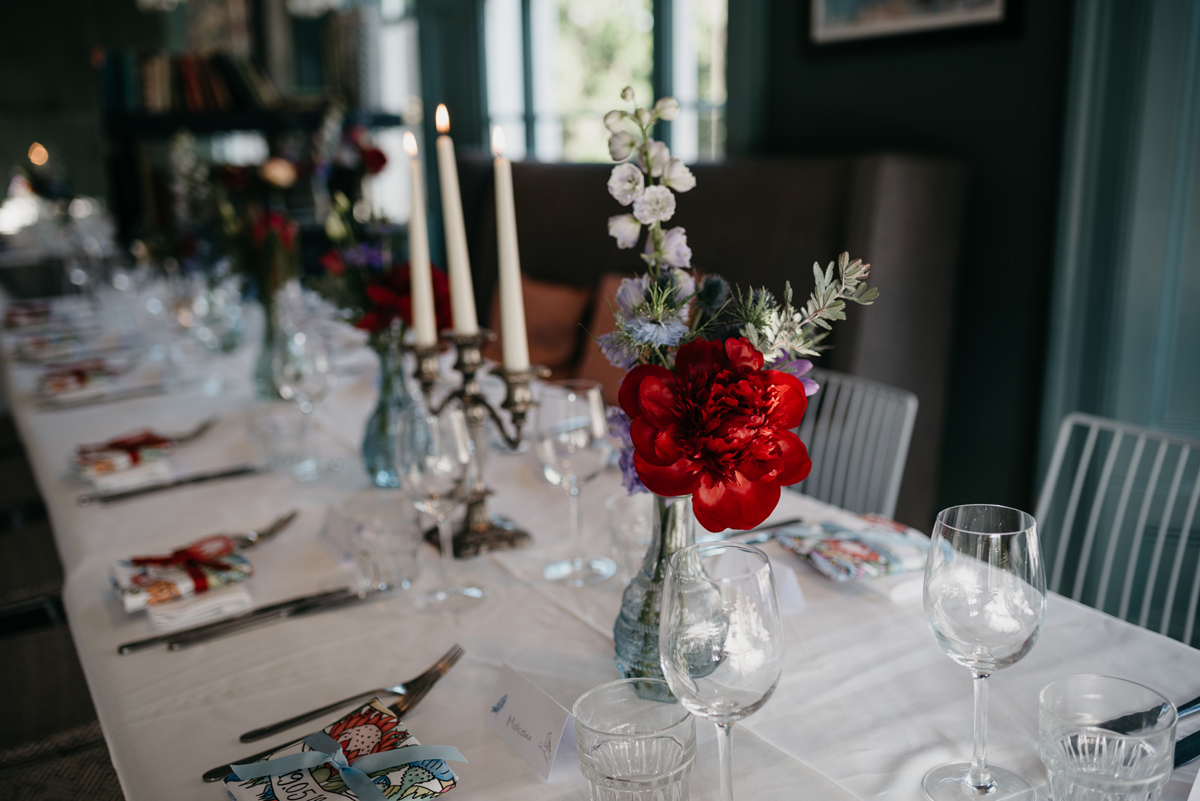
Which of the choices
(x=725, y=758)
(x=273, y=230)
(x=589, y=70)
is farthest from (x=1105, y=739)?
(x=589, y=70)

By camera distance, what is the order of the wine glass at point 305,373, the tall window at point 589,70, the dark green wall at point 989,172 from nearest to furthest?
1. the wine glass at point 305,373
2. the dark green wall at point 989,172
3. the tall window at point 589,70

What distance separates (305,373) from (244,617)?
Answer: 62 centimetres

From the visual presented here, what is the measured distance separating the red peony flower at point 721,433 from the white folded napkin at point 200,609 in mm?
643

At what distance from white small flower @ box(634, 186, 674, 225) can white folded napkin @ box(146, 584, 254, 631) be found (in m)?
0.70

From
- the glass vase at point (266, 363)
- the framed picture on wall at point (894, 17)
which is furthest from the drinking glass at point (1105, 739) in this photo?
the framed picture on wall at point (894, 17)

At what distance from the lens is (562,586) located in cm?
118

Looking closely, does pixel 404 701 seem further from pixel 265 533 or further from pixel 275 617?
pixel 265 533

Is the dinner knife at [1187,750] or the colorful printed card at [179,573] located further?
the colorful printed card at [179,573]

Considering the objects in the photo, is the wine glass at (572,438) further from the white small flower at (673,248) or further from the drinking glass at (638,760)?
the drinking glass at (638,760)

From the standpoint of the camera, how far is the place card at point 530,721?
81cm

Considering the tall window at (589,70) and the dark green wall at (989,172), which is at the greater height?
the tall window at (589,70)

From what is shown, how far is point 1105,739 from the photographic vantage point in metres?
0.69

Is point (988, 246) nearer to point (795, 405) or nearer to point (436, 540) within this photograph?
point (436, 540)

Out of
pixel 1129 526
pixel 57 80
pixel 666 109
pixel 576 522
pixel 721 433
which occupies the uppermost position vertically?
pixel 57 80
